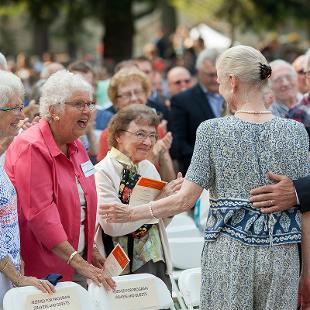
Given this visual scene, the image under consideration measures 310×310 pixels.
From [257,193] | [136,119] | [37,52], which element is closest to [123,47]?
[37,52]

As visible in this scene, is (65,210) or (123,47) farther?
(123,47)

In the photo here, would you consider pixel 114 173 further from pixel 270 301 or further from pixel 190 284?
pixel 270 301

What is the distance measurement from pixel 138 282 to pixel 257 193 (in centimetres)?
117

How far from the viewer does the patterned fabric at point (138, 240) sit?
557 cm

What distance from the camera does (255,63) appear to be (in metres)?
4.31

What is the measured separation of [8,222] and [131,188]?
108 cm

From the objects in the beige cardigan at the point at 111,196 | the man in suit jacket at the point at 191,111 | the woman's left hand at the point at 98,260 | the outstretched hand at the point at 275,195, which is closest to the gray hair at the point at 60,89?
the beige cardigan at the point at 111,196

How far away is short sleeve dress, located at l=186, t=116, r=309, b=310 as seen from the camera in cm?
429

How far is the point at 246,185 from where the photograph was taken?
14.1 feet

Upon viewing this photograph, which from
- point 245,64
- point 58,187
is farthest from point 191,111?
point 245,64

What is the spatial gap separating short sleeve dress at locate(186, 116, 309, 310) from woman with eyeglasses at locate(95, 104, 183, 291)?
3.79ft

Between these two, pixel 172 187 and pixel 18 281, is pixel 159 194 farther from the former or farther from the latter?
pixel 18 281

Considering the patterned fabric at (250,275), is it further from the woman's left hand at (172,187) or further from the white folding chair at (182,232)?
the white folding chair at (182,232)

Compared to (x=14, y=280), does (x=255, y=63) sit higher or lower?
higher
